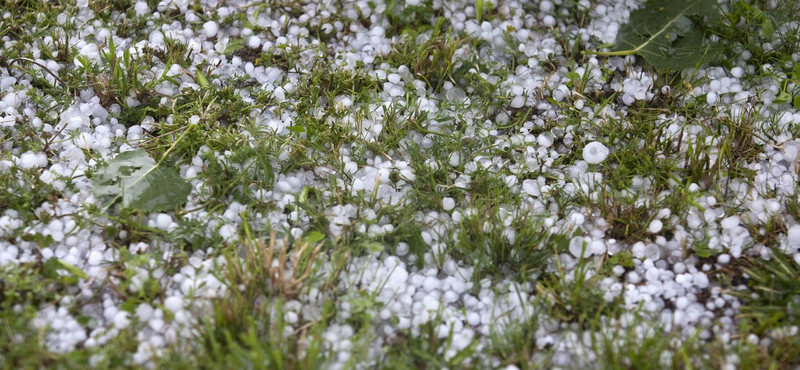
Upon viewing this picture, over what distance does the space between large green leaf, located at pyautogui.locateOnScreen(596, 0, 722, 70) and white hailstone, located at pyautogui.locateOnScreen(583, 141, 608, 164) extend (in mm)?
499

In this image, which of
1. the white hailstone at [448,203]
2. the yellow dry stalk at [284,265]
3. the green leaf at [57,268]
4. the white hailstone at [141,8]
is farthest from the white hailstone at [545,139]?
the white hailstone at [141,8]

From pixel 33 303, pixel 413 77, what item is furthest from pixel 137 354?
pixel 413 77

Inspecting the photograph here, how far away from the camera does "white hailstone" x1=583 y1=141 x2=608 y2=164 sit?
7.07 ft

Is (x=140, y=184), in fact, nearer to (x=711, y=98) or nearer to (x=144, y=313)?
(x=144, y=313)

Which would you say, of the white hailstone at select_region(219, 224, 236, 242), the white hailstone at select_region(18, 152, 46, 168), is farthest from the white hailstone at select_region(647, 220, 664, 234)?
the white hailstone at select_region(18, 152, 46, 168)

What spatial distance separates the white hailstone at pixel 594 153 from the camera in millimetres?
2154

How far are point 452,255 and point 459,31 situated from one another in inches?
41.6

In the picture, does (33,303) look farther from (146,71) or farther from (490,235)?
(490,235)

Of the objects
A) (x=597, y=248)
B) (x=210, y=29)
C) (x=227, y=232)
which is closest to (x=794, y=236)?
(x=597, y=248)

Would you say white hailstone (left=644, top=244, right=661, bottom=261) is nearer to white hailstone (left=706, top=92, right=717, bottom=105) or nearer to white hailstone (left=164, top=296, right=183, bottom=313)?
white hailstone (left=706, top=92, right=717, bottom=105)

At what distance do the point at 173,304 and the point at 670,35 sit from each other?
6.49ft

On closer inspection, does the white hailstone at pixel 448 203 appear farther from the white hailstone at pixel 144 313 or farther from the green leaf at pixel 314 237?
the white hailstone at pixel 144 313

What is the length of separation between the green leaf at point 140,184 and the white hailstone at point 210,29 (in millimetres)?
663

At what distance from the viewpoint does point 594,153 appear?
2.16 metres
